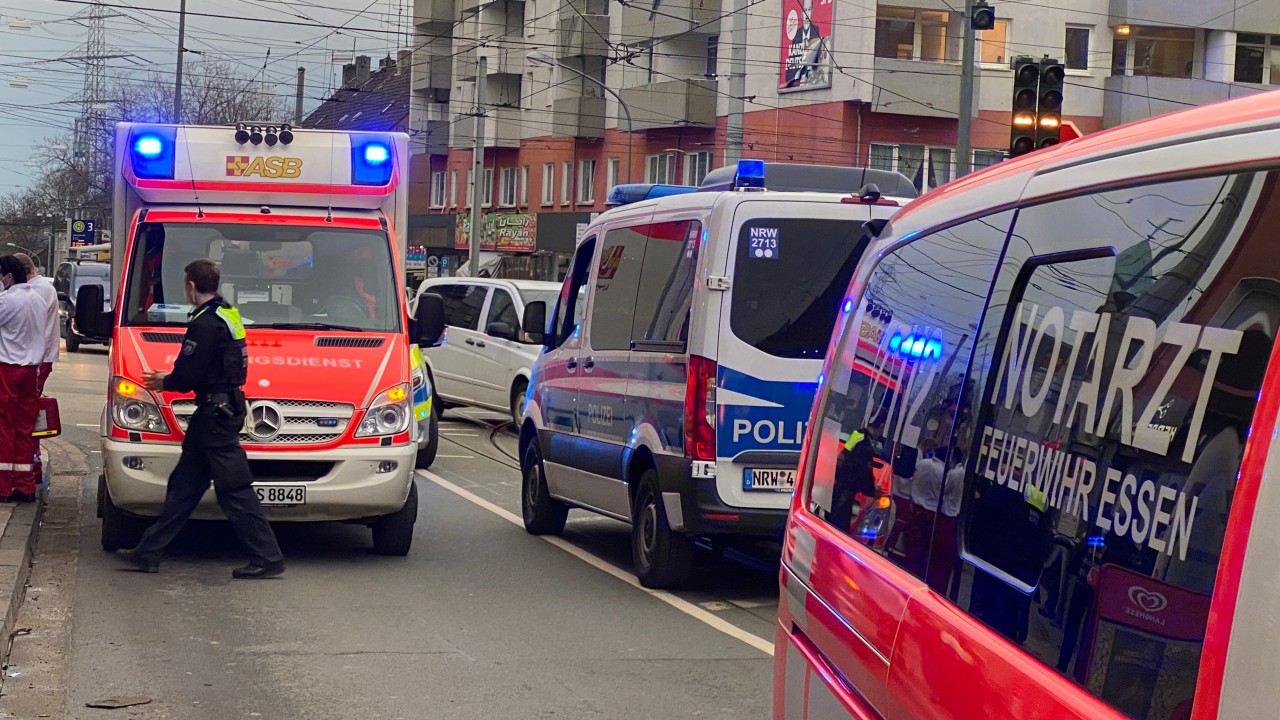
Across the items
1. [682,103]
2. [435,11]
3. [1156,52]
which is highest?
[435,11]

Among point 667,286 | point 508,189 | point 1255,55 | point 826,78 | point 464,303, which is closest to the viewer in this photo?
point 667,286

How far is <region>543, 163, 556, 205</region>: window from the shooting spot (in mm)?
55906

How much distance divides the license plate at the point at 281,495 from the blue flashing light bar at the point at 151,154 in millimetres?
2576

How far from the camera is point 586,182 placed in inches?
2101

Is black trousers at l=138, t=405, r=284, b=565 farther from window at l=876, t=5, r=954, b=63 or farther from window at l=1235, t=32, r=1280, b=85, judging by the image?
window at l=1235, t=32, r=1280, b=85

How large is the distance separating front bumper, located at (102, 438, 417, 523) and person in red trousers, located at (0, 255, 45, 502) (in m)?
1.84

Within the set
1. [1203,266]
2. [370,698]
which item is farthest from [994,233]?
[370,698]

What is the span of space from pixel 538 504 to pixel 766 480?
10.8 ft

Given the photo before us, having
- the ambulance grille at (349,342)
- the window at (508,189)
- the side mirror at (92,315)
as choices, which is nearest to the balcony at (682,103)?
the window at (508,189)

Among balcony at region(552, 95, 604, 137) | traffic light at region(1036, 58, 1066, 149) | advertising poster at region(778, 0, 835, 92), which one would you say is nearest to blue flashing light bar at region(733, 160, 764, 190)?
traffic light at region(1036, 58, 1066, 149)

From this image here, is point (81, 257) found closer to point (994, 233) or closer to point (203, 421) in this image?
point (203, 421)

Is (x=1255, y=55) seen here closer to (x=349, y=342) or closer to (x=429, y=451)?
(x=429, y=451)

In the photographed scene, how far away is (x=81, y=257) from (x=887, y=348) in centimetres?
5252

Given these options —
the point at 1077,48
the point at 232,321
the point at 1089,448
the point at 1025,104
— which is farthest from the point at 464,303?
the point at 1077,48
